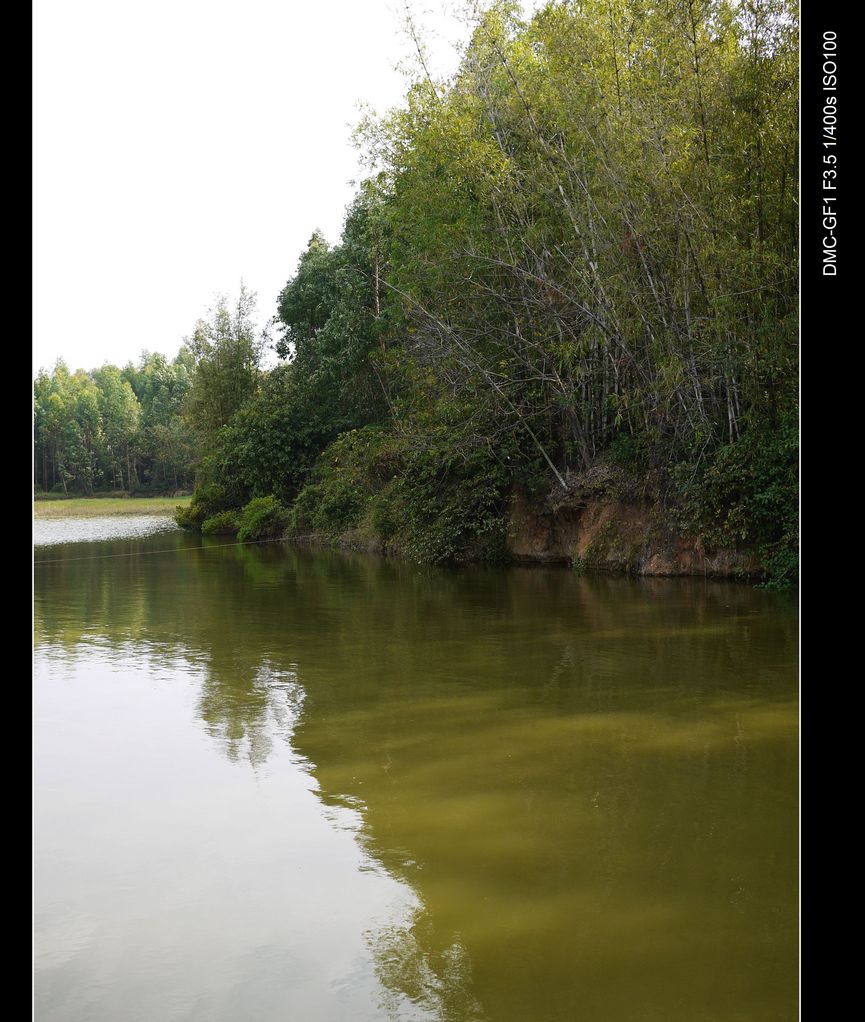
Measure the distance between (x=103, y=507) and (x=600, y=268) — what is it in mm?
37004

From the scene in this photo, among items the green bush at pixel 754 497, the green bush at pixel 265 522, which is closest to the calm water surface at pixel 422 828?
the green bush at pixel 754 497

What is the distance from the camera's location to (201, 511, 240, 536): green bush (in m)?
26.4

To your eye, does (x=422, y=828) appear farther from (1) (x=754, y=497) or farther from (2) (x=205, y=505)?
(2) (x=205, y=505)

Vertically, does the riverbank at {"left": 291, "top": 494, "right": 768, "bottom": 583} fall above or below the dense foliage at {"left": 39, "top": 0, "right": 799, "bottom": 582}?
below

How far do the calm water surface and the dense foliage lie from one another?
12.9 feet

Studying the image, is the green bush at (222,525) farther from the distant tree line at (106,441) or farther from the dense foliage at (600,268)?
the distant tree line at (106,441)

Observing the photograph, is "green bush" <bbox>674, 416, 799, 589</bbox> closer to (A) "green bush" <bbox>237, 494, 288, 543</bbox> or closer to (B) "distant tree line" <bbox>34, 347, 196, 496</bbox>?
(A) "green bush" <bbox>237, 494, 288, 543</bbox>

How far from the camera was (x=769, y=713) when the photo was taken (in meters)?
5.71

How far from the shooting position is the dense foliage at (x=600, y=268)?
10734 mm

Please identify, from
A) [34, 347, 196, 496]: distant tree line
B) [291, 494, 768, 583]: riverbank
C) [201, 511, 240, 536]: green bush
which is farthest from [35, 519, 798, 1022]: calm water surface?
[34, 347, 196, 496]: distant tree line

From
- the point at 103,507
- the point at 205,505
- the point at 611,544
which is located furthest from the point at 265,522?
the point at 103,507
